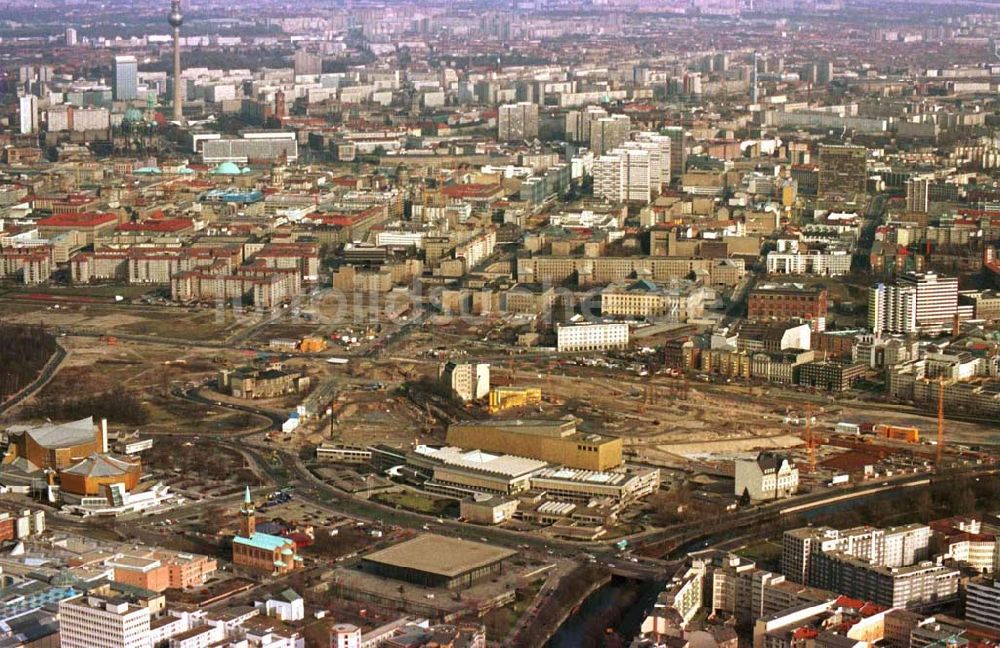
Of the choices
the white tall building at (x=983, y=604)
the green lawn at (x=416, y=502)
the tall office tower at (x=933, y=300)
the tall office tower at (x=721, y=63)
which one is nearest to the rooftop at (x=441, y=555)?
the green lawn at (x=416, y=502)

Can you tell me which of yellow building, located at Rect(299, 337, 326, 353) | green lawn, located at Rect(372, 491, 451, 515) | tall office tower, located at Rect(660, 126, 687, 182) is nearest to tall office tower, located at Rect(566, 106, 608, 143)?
tall office tower, located at Rect(660, 126, 687, 182)

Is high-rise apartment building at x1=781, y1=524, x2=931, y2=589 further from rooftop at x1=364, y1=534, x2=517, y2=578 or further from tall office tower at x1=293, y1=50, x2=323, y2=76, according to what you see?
tall office tower at x1=293, y1=50, x2=323, y2=76

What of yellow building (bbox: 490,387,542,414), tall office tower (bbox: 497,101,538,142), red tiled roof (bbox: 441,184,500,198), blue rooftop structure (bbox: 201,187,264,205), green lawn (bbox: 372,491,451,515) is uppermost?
tall office tower (bbox: 497,101,538,142)

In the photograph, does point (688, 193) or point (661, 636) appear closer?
point (661, 636)

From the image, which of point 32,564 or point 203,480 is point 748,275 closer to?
point 203,480

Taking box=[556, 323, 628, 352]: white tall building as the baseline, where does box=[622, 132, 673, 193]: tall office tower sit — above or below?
above

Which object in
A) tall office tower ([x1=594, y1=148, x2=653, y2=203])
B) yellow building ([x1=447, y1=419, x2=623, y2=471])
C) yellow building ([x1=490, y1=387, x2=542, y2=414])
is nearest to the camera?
yellow building ([x1=447, y1=419, x2=623, y2=471])

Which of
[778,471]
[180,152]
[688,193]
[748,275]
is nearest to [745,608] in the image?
[778,471]

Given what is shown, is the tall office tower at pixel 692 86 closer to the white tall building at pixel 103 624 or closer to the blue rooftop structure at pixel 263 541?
the blue rooftop structure at pixel 263 541
